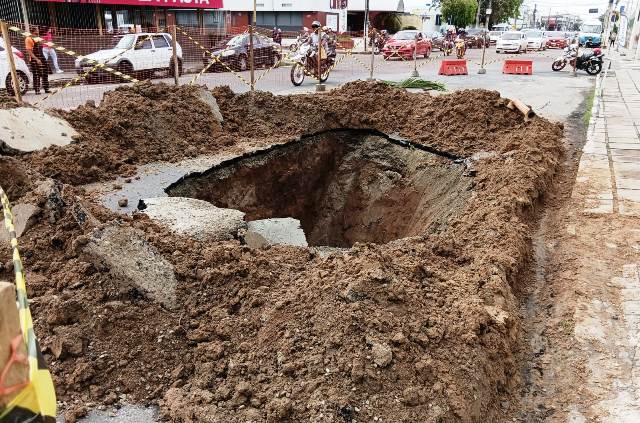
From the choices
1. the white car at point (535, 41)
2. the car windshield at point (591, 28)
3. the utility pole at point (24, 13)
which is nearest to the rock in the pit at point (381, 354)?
the utility pole at point (24, 13)

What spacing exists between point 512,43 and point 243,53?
66.5ft

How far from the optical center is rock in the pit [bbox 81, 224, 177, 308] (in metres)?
3.60

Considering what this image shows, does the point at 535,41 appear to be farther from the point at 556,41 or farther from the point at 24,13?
the point at 24,13

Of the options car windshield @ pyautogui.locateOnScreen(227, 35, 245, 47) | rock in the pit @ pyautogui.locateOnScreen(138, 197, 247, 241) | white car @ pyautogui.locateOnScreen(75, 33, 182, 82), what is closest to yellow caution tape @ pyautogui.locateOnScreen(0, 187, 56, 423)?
rock in the pit @ pyautogui.locateOnScreen(138, 197, 247, 241)

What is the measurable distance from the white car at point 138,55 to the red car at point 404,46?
1203cm

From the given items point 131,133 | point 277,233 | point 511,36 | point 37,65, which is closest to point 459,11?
point 511,36

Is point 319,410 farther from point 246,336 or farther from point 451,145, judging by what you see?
point 451,145

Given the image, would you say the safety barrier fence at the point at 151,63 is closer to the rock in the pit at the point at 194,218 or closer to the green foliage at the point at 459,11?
A: the rock in the pit at the point at 194,218

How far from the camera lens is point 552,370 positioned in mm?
3410

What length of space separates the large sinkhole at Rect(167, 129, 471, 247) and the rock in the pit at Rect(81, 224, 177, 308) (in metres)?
2.77

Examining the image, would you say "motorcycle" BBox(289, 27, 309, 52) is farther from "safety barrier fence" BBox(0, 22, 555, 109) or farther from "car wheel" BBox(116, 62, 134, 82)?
"car wheel" BBox(116, 62, 134, 82)

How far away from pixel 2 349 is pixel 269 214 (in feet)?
23.3

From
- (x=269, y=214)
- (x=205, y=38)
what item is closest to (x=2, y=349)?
(x=269, y=214)

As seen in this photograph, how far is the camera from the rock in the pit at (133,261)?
3598 mm
